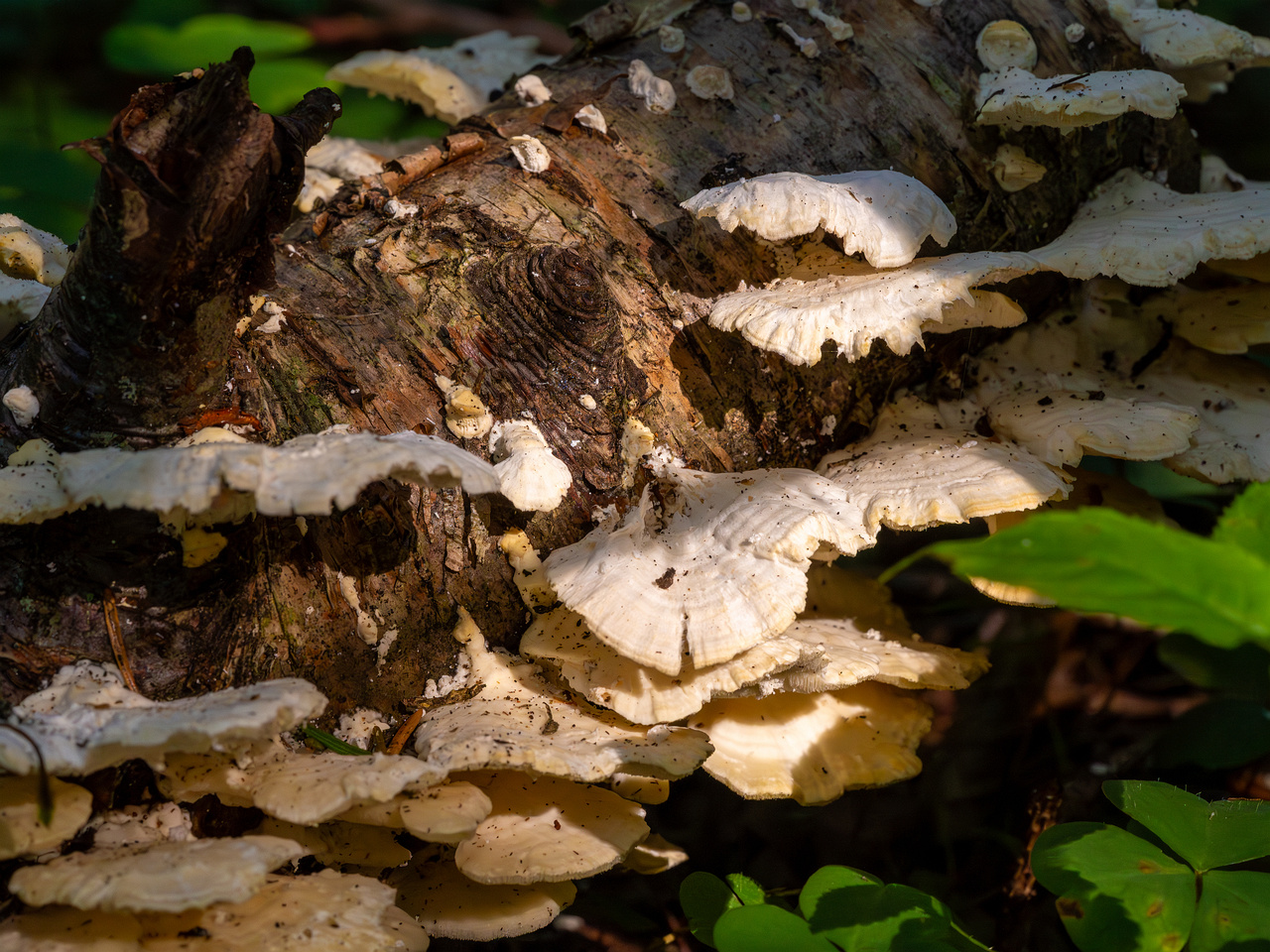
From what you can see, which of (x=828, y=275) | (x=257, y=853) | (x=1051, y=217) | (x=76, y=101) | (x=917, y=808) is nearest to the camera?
(x=257, y=853)

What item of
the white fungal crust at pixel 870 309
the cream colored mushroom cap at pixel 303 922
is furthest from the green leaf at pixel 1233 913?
the cream colored mushroom cap at pixel 303 922

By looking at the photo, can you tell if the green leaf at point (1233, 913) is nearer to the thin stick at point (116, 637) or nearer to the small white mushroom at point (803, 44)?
the thin stick at point (116, 637)

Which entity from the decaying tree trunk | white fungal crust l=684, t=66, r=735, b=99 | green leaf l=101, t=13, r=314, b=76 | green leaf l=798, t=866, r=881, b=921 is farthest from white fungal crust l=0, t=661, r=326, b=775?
green leaf l=101, t=13, r=314, b=76

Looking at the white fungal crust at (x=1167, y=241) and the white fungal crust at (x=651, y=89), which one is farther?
the white fungal crust at (x=651, y=89)

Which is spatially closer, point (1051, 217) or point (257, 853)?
point (257, 853)

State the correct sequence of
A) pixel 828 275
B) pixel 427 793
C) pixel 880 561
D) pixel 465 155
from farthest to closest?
pixel 880 561, pixel 465 155, pixel 828 275, pixel 427 793

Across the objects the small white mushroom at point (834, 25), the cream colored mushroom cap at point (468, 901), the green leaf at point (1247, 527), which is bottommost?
the cream colored mushroom cap at point (468, 901)

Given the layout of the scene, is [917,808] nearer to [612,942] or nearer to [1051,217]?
[612,942]

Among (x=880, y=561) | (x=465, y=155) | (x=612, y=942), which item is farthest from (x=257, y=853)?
(x=880, y=561)
